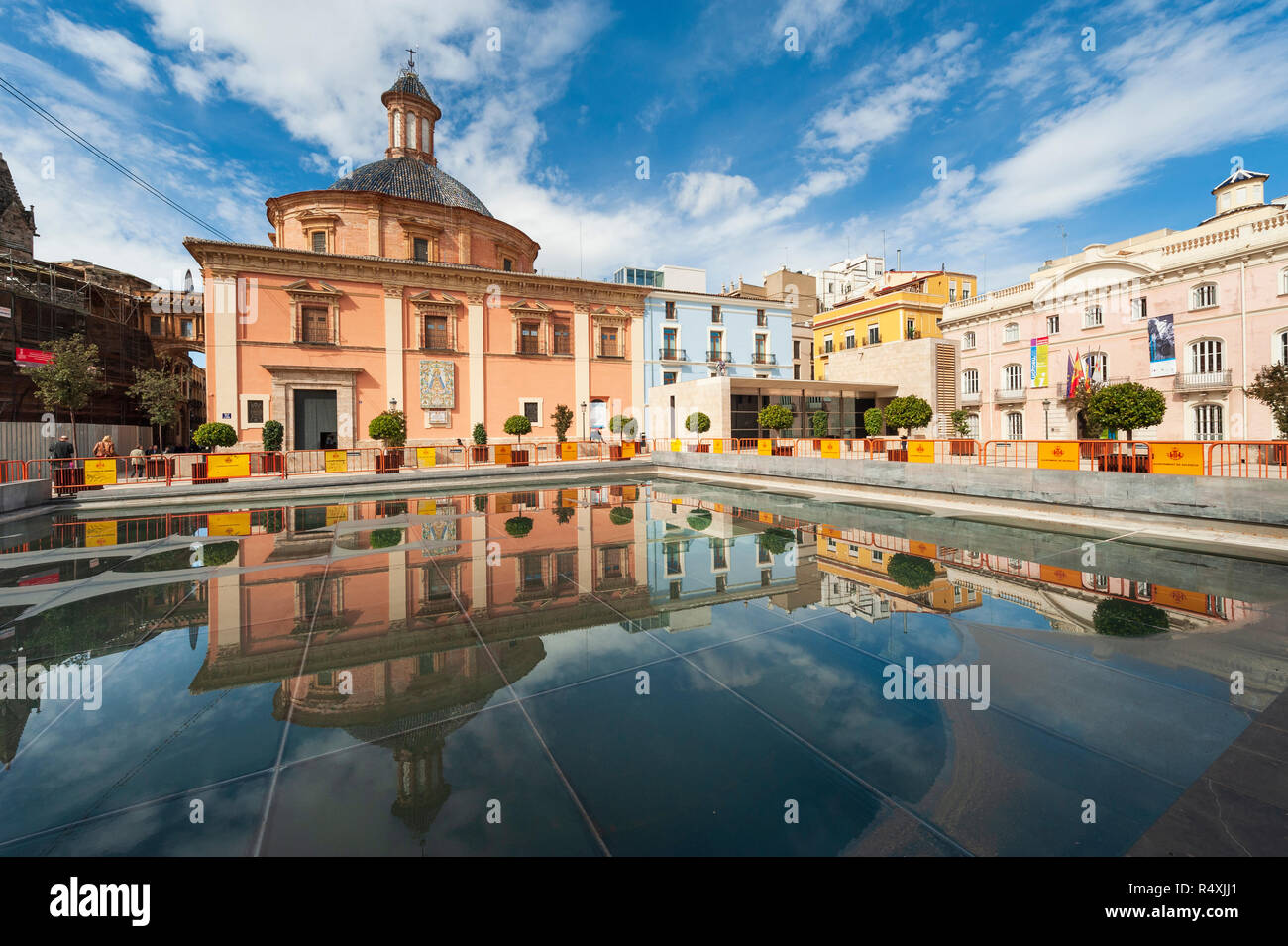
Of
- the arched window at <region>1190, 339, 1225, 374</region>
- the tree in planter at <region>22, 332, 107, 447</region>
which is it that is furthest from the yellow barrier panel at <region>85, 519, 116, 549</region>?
the arched window at <region>1190, 339, 1225, 374</region>

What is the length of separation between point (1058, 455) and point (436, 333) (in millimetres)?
29515

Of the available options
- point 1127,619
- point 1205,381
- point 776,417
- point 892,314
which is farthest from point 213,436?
point 1205,381

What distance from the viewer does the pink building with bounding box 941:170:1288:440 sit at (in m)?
23.1

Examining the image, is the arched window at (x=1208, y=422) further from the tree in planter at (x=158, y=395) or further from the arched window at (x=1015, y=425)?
the tree in planter at (x=158, y=395)

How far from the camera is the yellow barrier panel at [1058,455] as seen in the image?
12227 millimetres

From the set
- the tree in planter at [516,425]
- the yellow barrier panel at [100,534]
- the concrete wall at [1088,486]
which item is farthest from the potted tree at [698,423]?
the yellow barrier panel at [100,534]

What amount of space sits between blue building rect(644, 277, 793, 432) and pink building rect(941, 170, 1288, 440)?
11966mm

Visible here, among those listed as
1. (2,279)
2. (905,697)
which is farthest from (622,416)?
(905,697)

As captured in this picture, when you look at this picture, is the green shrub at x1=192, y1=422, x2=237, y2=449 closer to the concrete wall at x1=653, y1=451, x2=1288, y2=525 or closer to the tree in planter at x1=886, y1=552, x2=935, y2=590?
the concrete wall at x1=653, y1=451, x2=1288, y2=525

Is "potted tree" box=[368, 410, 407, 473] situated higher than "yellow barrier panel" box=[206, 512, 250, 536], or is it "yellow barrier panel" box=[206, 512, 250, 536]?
"potted tree" box=[368, 410, 407, 473]

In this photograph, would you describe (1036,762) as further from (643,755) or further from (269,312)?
(269,312)

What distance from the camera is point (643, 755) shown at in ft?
10.0

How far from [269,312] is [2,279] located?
9.54 metres
